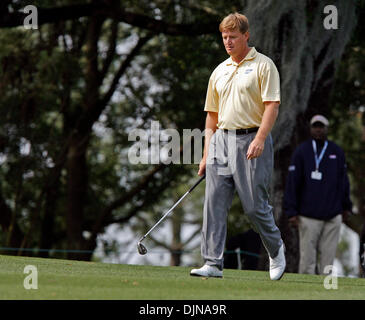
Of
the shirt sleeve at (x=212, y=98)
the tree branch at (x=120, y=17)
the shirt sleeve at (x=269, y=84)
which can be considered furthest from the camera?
the tree branch at (x=120, y=17)

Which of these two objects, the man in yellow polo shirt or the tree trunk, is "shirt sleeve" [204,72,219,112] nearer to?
the man in yellow polo shirt

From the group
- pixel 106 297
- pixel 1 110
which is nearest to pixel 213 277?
pixel 106 297

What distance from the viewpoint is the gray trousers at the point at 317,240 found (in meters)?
9.83

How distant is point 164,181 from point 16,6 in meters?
7.40

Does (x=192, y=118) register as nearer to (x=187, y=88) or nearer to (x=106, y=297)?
(x=187, y=88)

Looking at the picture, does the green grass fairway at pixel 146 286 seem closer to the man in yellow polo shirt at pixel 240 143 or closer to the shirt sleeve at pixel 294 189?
the man in yellow polo shirt at pixel 240 143

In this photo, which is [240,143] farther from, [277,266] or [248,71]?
[277,266]

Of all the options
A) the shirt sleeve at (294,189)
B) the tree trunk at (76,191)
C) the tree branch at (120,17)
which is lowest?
the tree trunk at (76,191)

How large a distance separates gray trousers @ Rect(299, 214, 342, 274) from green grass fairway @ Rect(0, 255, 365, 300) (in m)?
2.38

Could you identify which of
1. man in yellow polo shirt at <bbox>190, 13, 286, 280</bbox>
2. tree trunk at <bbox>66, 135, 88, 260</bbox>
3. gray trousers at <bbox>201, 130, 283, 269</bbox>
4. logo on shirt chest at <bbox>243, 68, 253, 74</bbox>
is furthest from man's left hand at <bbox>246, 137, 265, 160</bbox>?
tree trunk at <bbox>66, 135, 88, 260</bbox>

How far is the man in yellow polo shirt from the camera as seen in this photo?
6551 mm

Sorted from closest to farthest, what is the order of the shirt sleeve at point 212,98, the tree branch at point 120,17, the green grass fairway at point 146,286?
the green grass fairway at point 146,286
the shirt sleeve at point 212,98
the tree branch at point 120,17

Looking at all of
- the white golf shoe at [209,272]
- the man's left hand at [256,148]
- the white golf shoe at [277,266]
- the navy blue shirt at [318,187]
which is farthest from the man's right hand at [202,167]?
the navy blue shirt at [318,187]
